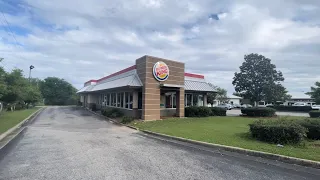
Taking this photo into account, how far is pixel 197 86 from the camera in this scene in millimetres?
25672

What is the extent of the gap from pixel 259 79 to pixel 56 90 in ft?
214

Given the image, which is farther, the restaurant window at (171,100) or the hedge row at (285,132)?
the restaurant window at (171,100)

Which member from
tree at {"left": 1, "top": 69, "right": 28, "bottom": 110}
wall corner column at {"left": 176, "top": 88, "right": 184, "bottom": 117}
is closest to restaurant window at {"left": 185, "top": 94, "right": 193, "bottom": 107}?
wall corner column at {"left": 176, "top": 88, "right": 184, "bottom": 117}

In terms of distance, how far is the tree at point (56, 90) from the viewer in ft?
238

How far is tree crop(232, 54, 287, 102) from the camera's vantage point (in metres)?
29.4

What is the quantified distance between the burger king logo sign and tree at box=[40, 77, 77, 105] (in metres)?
57.4

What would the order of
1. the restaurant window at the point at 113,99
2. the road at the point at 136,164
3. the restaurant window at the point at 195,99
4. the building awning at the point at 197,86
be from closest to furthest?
the road at the point at 136,164
the building awning at the point at 197,86
the restaurant window at the point at 113,99
the restaurant window at the point at 195,99

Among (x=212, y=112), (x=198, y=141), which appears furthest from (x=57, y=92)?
(x=198, y=141)

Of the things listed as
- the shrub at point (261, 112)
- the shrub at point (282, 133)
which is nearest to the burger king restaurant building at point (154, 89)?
the shrub at point (261, 112)

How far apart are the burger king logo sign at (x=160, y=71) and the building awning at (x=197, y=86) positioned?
4074 millimetres

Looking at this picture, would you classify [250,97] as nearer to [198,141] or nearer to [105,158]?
[198,141]

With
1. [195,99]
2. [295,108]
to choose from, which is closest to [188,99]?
[195,99]

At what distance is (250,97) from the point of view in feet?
102

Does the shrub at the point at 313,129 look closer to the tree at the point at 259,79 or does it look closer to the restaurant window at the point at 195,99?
the restaurant window at the point at 195,99
